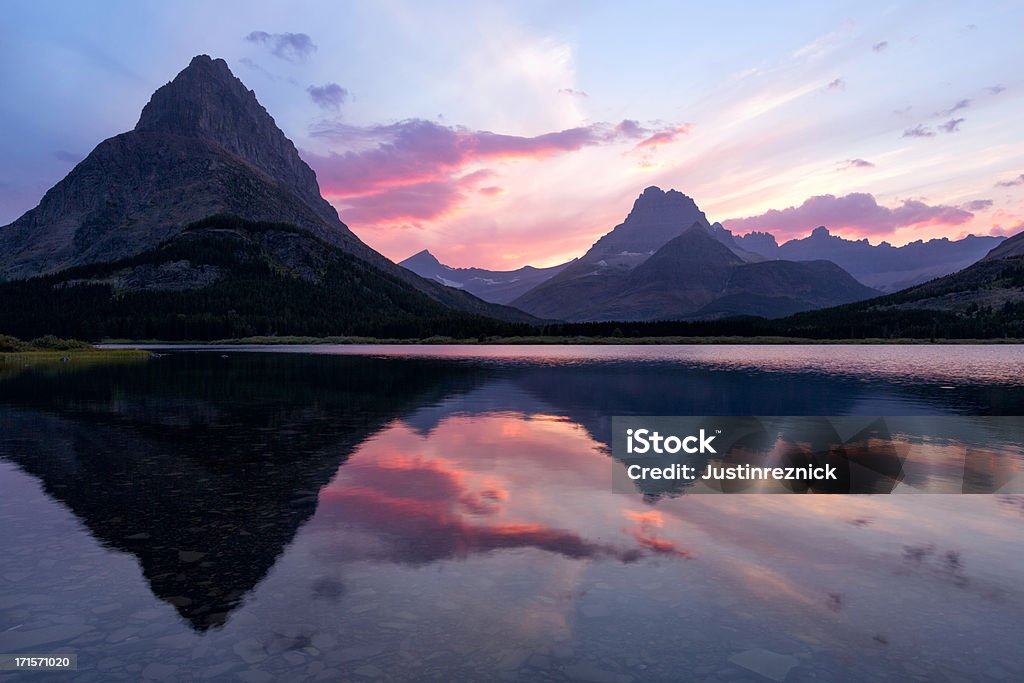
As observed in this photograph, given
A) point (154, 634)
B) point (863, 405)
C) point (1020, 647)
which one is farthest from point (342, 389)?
point (1020, 647)

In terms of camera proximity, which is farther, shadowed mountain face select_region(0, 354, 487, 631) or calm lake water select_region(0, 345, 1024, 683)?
shadowed mountain face select_region(0, 354, 487, 631)

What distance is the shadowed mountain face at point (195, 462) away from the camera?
57.5 ft

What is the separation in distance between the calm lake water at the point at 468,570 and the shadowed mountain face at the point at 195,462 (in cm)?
17

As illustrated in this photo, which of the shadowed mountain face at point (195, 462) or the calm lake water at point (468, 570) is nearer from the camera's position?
the calm lake water at point (468, 570)

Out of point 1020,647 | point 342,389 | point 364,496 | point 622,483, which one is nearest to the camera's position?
point 1020,647

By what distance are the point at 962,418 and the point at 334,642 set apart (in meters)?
53.2

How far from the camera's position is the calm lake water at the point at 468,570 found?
12062mm

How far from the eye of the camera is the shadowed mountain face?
57.5 feet

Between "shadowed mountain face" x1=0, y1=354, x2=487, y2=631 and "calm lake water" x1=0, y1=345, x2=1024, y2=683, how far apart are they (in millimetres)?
167

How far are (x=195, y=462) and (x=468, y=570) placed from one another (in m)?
20.9

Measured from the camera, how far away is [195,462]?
31.1 m

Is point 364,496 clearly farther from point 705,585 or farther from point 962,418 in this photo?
point 962,418

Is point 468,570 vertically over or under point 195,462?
under

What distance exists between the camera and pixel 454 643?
1257 cm
